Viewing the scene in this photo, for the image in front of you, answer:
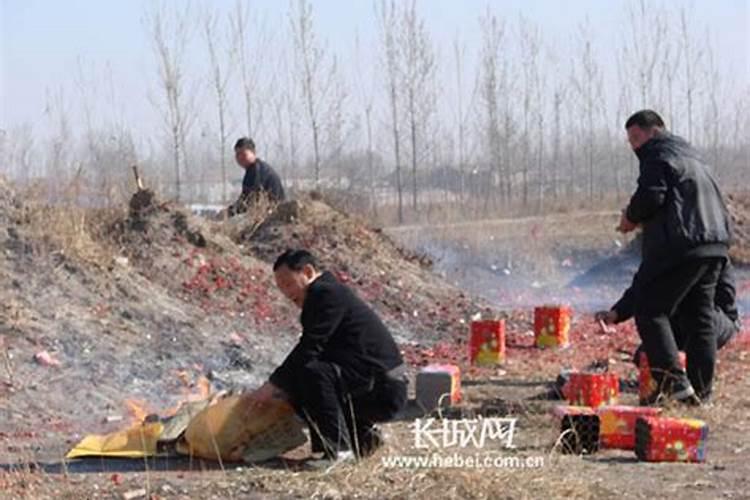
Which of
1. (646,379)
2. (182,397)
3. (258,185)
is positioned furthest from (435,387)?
(258,185)

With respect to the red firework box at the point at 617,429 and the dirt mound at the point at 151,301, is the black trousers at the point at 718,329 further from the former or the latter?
the dirt mound at the point at 151,301

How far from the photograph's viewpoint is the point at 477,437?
7.19 m

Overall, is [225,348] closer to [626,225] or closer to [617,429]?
[626,225]

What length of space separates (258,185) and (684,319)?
291 inches

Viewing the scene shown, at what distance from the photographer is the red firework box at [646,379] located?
25.8 feet

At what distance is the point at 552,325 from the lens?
438 inches

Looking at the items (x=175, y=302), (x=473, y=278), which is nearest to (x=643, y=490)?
(x=175, y=302)

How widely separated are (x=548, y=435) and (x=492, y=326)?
2800mm

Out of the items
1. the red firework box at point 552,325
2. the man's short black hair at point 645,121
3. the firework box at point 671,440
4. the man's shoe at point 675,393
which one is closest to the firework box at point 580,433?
the firework box at point 671,440

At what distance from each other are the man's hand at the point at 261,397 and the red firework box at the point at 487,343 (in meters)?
3.89

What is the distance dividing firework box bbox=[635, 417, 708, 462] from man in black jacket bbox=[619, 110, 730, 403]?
1.23 metres

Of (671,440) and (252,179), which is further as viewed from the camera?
(252,179)

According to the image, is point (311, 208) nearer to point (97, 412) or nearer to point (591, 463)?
point (97, 412)

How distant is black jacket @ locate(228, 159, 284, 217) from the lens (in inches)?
570
